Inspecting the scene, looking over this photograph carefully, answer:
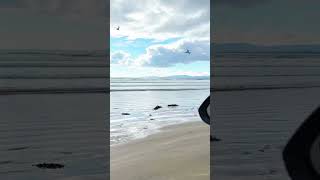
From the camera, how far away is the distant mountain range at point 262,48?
2426 mm

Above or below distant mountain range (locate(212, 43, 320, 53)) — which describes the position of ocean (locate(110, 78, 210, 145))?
below

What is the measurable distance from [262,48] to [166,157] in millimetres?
2087

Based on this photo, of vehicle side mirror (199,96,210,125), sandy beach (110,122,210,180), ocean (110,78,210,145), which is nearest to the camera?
vehicle side mirror (199,96,210,125)

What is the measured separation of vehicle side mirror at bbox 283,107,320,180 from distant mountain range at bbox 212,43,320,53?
13.2 inches

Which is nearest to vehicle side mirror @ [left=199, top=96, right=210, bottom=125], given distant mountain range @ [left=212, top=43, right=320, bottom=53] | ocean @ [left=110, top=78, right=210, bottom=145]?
distant mountain range @ [left=212, top=43, right=320, bottom=53]

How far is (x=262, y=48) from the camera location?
8.05 ft

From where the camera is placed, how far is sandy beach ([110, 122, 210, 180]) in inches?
138

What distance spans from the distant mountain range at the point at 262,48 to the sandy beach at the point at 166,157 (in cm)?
81

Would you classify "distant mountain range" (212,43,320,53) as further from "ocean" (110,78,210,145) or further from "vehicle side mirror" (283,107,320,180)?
"ocean" (110,78,210,145)

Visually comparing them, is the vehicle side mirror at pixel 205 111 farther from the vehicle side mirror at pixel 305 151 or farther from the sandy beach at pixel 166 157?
the vehicle side mirror at pixel 305 151
